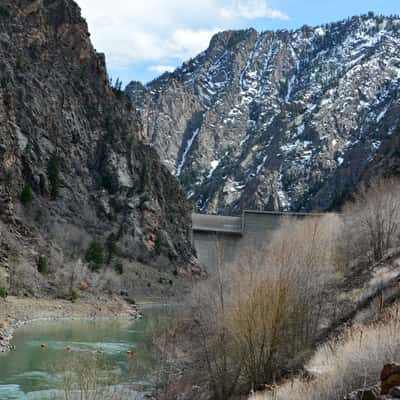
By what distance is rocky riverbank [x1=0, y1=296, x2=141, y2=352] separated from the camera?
143 ft

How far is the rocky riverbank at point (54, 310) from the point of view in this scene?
43.7 meters

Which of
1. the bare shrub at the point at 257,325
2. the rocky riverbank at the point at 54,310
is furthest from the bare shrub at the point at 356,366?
the rocky riverbank at the point at 54,310

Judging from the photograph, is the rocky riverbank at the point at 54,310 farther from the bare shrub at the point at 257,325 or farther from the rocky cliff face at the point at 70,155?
the bare shrub at the point at 257,325

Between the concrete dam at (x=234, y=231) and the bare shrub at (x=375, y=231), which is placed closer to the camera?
the bare shrub at (x=375, y=231)

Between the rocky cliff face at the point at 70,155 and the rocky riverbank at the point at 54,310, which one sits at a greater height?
the rocky cliff face at the point at 70,155

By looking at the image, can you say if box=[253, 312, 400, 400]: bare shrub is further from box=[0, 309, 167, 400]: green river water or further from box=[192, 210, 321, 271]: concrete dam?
box=[192, 210, 321, 271]: concrete dam

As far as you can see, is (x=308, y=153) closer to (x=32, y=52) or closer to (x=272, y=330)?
(x=32, y=52)

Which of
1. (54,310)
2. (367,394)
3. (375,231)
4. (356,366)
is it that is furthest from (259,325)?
(54,310)

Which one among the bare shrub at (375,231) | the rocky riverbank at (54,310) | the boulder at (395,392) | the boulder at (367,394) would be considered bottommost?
the rocky riverbank at (54,310)

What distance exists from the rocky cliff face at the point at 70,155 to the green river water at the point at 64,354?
2077cm

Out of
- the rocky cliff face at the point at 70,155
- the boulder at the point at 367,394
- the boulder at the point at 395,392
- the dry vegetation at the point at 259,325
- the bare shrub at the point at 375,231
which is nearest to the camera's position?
the boulder at the point at 395,392

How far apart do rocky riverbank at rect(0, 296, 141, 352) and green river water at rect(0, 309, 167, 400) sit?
3.37 feet

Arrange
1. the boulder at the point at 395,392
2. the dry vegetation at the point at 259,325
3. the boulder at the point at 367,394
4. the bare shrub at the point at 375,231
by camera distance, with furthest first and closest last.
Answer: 1. the bare shrub at the point at 375,231
2. the dry vegetation at the point at 259,325
3. the boulder at the point at 367,394
4. the boulder at the point at 395,392

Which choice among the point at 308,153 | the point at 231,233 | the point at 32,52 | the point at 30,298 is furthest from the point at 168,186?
the point at 308,153
